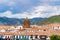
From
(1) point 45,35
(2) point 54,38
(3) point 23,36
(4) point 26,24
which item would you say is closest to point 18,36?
(3) point 23,36

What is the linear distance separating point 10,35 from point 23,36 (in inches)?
146

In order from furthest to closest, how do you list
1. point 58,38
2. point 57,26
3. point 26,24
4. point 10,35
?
point 26,24
point 57,26
point 10,35
point 58,38

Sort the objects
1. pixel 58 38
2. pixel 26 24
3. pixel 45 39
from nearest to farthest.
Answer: pixel 58 38 < pixel 45 39 < pixel 26 24

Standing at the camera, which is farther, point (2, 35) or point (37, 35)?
point (2, 35)

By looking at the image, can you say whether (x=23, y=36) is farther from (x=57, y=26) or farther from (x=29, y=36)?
(x=57, y=26)

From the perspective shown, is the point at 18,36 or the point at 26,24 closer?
the point at 18,36

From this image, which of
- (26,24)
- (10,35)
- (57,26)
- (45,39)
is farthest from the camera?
(26,24)

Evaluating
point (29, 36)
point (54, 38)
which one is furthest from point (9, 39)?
point (54, 38)

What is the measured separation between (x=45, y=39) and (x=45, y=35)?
397 cm

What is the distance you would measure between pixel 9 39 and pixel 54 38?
59.2ft

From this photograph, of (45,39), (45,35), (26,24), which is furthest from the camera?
(26,24)

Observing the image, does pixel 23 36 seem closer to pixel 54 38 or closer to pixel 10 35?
pixel 10 35

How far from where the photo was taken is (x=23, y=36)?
64.0 metres

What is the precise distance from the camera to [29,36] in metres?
63.9
